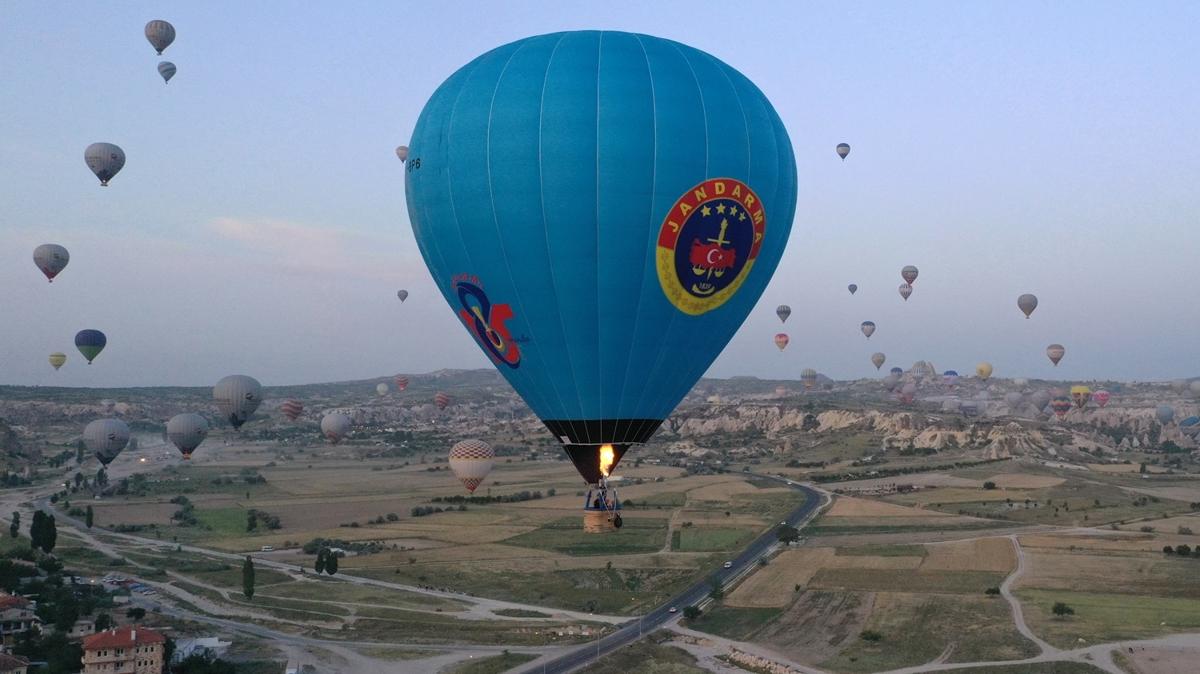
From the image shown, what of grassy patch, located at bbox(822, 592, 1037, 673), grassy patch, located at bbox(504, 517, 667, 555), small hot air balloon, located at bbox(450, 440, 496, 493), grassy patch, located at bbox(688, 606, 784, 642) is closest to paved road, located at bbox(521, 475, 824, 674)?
grassy patch, located at bbox(688, 606, 784, 642)

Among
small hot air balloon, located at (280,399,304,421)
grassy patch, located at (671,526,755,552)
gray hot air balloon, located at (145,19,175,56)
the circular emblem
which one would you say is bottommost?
grassy patch, located at (671,526,755,552)

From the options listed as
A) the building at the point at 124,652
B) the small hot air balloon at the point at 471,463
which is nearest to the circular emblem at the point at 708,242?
the building at the point at 124,652

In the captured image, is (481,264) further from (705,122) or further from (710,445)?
(710,445)

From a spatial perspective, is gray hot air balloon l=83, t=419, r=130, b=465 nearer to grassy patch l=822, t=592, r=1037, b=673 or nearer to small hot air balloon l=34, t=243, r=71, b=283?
small hot air balloon l=34, t=243, r=71, b=283

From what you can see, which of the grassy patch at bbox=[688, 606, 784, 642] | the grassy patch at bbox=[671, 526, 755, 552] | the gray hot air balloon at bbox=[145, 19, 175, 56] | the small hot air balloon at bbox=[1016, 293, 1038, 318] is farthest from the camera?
the small hot air balloon at bbox=[1016, 293, 1038, 318]

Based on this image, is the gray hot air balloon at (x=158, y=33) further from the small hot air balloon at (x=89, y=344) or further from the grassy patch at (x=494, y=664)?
the grassy patch at (x=494, y=664)

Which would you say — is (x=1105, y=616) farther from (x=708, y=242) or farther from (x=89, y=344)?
(x=89, y=344)

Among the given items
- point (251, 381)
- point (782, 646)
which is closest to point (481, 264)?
point (782, 646)

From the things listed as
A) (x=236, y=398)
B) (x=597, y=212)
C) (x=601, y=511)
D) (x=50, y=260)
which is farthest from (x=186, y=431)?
(x=597, y=212)
